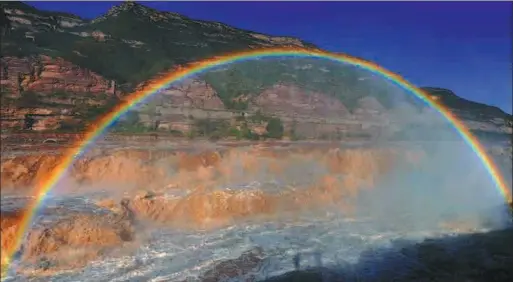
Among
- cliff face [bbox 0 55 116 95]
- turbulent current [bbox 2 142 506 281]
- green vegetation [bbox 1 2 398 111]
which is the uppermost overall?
green vegetation [bbox 1 2 398 111]

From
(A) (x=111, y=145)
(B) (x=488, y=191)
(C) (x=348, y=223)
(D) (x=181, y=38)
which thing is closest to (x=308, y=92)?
(D) (x=181, y=38)

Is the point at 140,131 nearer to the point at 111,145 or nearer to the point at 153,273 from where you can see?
the point at 111,145

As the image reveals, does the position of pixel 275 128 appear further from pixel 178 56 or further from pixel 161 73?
pixel 178 56

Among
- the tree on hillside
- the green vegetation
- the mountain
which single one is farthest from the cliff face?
the tree on hillside

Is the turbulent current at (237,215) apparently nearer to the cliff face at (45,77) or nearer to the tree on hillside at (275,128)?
the tree on hillside at (275,128)

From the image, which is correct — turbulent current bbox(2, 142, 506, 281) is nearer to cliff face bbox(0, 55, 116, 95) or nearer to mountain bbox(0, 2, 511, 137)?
mountain bbox(0, 2, 511, 137)

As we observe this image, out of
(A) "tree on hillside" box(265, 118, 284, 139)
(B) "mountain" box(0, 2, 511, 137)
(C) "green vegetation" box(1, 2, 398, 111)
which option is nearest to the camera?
(B) "mountain" box(0, 2, 511, 137)

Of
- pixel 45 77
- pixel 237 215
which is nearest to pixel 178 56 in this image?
pixel 45 77
